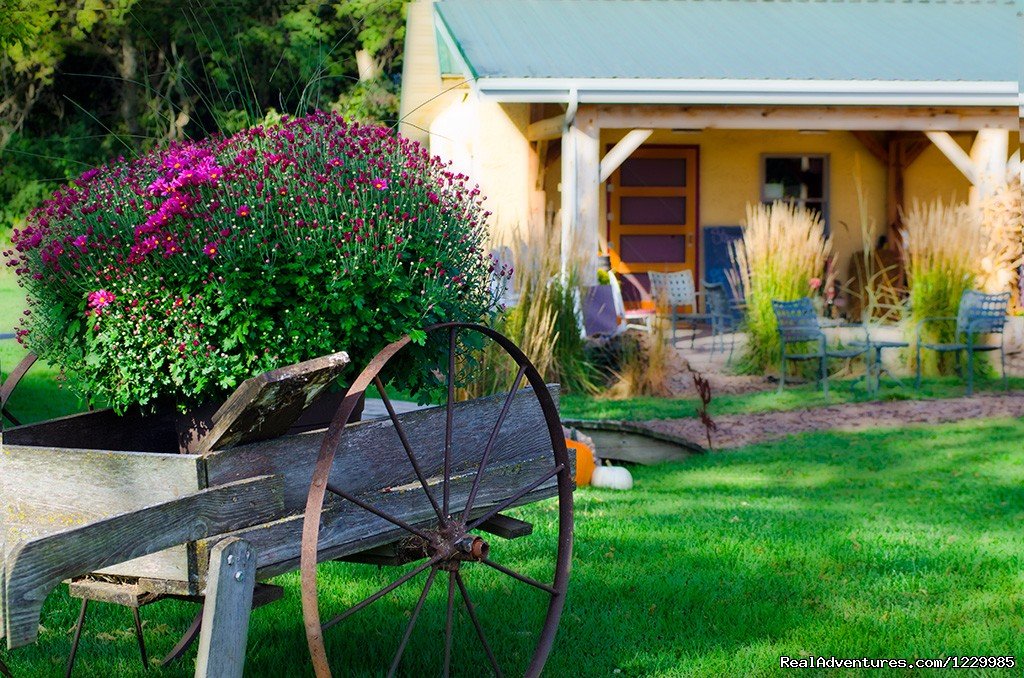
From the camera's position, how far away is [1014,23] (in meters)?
15.1

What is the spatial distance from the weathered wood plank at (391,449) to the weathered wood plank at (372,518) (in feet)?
0.11

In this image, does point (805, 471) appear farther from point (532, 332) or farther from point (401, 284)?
point (401, 284)

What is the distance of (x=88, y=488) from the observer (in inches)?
97.7

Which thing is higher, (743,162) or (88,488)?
(743,162)

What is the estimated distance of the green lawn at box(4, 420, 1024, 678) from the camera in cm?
356

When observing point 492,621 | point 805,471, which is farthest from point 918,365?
point 492,621

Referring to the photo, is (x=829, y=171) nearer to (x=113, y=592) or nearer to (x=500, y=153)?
(x=500, y=153)

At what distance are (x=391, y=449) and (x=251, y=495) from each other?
471mm

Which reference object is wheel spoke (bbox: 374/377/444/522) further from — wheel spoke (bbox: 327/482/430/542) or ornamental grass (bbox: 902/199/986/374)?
ornamental grass (bbox: 902/199/986/374)

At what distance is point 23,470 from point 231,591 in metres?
0.59

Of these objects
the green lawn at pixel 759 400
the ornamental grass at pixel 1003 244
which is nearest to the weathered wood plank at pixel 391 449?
the green lawn at pixel 759 400

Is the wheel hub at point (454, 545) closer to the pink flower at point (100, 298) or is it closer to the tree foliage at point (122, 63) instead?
the pink flower at point (100, 298)

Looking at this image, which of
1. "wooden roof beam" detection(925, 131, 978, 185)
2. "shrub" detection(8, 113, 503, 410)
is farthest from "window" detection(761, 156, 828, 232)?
"shrub" detection(8, 113, 503, 410)

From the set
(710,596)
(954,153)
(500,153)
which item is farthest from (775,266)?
(710,596)
